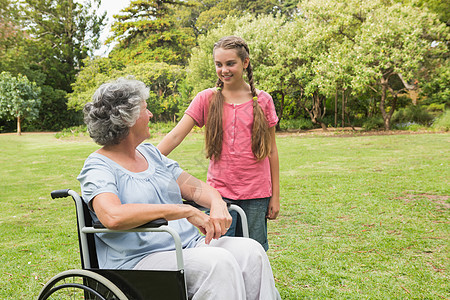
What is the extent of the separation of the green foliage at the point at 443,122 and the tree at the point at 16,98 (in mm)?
20552

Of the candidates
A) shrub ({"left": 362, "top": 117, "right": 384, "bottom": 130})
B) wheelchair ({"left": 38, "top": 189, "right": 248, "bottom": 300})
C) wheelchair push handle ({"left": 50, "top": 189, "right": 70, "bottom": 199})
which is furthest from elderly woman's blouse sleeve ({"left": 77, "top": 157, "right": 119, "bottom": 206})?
shrub ({"left": 362, "top": 117, "right": 384, "bottom": 130})

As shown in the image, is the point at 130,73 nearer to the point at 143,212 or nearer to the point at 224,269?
the point at 143,212

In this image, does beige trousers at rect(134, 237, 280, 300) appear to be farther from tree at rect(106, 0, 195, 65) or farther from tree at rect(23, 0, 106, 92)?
tree at rect(23, 0, 106, 92)

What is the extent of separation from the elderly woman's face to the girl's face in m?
0.52

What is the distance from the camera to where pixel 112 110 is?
64.9 inches

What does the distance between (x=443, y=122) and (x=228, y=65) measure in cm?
1484

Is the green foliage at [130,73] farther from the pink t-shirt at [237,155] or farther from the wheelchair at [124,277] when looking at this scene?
the wheelchair at [124,277]

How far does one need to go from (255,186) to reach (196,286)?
2.60 feet

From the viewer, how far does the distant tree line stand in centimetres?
1440

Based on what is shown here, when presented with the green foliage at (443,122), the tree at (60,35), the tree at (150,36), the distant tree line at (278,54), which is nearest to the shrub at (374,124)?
the distant tree line at (278,54)

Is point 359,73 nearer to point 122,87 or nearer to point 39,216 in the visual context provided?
point 39,216

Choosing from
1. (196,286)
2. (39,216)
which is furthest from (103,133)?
(39,216)

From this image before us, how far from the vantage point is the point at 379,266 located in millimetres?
3178

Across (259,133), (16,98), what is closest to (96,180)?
(259,133)
